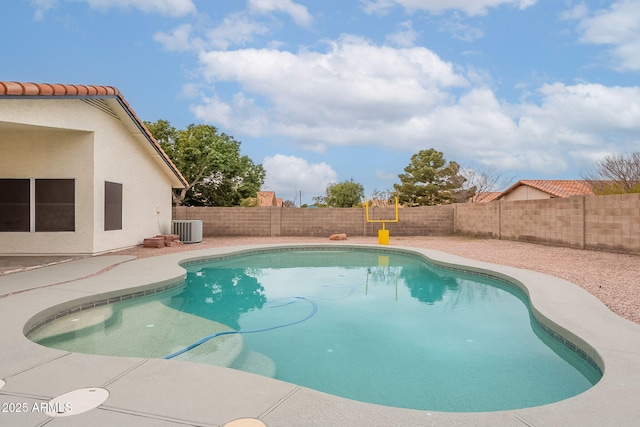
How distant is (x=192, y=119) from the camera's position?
19391mm

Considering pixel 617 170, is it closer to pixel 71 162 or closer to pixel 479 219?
pixel 479 219

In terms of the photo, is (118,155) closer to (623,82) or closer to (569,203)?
(569,203)

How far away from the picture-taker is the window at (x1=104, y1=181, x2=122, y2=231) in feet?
32.1

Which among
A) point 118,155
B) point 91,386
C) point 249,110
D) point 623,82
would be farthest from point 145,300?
point 623,82

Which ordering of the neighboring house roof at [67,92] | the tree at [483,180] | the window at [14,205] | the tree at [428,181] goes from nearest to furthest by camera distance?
the neighboring house roof at [67,92], the window at [14,205], the tree at [428,181], the tree at [483,180]

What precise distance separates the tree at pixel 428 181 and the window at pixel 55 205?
23.8 metres

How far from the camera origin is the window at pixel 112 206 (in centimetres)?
979

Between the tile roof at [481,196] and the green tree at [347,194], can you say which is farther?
the green tree at [347,194]

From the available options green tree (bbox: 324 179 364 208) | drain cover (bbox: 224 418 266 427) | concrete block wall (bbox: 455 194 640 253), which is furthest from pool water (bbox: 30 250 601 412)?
green tree (bbox: 324 179 364 208)

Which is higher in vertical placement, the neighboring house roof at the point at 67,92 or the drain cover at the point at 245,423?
the neighboring house roof at the point at 67,92

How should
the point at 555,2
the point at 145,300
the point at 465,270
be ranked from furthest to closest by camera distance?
1. the point at 555,2
2. the point at 465,270
3. the point at 145,300

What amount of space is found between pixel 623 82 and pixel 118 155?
17797mm

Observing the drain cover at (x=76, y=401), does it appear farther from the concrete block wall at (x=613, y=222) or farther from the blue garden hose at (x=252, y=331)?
the concrete block wall at (x=613, y=222)

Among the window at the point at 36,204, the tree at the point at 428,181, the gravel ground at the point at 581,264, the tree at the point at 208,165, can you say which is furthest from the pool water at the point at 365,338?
the tree at the point at 428,181
